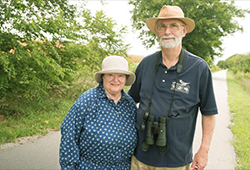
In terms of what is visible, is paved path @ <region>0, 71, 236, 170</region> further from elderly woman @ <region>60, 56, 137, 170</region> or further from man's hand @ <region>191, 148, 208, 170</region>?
man's hand @ <region>191, 148, 208, 170</region>

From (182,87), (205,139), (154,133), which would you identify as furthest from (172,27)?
(205,139)

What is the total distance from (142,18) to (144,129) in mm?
27385

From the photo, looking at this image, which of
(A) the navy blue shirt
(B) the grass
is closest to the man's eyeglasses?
(A) the navy blue shirt

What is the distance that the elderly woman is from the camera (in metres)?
2.21

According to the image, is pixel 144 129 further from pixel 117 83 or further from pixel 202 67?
pixel 202 67

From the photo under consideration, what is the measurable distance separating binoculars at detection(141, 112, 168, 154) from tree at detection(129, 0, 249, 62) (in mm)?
A: 24691

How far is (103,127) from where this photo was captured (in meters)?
2.23

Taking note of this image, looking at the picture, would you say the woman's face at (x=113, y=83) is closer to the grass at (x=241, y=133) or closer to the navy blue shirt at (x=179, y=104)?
the navy blue shirt at (x=179, y=104)

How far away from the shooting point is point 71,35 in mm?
4797

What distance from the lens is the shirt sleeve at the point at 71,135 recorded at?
2.20 meters

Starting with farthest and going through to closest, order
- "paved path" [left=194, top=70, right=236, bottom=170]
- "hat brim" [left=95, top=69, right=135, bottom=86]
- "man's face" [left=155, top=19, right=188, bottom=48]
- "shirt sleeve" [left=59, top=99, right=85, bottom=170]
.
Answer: "paved path" [left=194, top=70, right=236, bottom=170] < "man's face" [left=155, top=19, right=188, bottom=48] < "hat brim" [left=95, top=69, right=135, bottom=86] < "shirt sleeve" [left=59, top=99, right=85, bottom=170]

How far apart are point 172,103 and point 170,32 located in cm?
77

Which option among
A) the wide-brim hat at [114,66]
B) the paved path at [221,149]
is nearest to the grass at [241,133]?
the paved path at [221,149]

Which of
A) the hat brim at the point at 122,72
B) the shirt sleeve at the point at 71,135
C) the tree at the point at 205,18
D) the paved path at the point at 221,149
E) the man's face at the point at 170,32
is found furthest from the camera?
the tree at the point at 205,18
